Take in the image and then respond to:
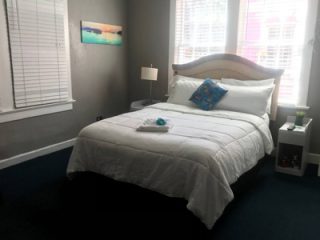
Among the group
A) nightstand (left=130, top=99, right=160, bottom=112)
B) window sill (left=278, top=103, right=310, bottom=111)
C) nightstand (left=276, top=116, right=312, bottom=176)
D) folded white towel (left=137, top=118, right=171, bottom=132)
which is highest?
window sill (left=278, top=103, right=310, bottom=111)

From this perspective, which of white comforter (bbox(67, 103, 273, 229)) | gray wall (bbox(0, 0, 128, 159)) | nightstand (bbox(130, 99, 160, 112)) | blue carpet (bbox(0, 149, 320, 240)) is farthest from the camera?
nightstand (bbox(130, 99, 160, 112))

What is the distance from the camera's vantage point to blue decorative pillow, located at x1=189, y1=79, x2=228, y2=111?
12.0 feet

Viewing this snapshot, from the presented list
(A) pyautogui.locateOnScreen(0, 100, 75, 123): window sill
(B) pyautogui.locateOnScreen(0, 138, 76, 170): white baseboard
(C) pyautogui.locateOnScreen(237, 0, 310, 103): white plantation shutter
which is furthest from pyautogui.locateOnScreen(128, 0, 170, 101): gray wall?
(B) pyautogui.locateOnScreen(0, 138, 76, 170): white baseboard

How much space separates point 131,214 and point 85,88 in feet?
7.84

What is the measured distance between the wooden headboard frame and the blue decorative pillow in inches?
15.8

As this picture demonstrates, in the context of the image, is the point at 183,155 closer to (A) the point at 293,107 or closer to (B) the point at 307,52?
(A) the point at 293,107

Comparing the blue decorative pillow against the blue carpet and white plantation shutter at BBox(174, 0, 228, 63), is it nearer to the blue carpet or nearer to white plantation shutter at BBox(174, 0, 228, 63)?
white plantation shutter at BBox(174, 0, 228, 63)

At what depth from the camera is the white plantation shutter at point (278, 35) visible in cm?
364

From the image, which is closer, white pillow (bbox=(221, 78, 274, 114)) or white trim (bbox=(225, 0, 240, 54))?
white pillow (bbox=(221, 78, 274, 114))

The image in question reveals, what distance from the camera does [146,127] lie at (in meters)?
2.68

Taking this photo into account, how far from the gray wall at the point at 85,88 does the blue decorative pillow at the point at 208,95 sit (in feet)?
5.15

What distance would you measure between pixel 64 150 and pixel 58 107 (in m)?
0.60

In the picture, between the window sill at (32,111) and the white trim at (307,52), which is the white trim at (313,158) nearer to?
the white trim at (307,52)

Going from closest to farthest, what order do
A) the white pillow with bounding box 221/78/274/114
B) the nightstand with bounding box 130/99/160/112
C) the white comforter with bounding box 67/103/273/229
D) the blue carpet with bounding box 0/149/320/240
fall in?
1. the white comforter with bounding box 67/103/273/229
2. the blue carpet with bounding box 0/149/320/240
3. the white pillow with bounding box 221/78/274/114
4. the nightstand with bounding box 130/99/160/112
